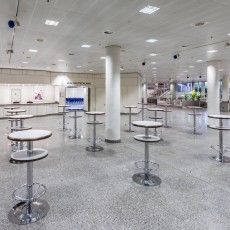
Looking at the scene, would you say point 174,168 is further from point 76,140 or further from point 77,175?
point 76,140

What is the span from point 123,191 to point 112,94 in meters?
4.08

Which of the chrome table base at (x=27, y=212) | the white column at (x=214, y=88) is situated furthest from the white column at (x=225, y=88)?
the chrome table base at (x=27, y=212)

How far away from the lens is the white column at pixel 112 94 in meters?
6.84

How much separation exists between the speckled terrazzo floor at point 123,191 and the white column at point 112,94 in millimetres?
1229

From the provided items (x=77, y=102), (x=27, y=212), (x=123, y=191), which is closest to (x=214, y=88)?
(x=123, y=191)

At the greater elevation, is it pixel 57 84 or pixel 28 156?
pixel 57 84

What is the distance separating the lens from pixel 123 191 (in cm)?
334

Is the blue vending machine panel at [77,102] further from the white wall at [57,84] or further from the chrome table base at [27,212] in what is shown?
the chrome table base at [27,212]

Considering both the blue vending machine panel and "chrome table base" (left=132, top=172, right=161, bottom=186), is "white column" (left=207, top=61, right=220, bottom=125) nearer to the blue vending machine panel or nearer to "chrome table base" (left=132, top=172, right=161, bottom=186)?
"chrome table base" (left=132, top=172, right=161, bottom=186)

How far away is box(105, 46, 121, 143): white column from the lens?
684cm

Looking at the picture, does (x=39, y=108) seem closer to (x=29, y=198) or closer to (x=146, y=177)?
(x=146, y=177)

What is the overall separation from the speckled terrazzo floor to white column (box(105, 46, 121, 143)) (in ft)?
4.03

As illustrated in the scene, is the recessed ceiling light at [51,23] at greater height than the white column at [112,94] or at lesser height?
greater

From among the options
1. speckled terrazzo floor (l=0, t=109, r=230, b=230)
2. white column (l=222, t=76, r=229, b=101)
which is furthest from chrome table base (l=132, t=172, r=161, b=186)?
white column (l=222, t=76, r=229, b=101)
